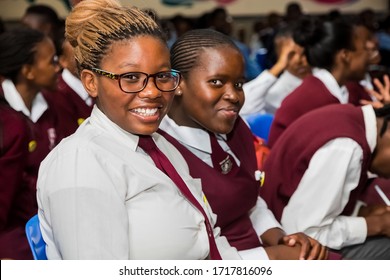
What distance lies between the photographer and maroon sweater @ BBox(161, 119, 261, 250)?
1510 millimetres

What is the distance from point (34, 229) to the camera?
1.31 metres

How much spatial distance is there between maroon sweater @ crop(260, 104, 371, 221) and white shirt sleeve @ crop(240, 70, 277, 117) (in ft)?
3.17

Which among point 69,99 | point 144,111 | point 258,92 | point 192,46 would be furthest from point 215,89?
point 258,92

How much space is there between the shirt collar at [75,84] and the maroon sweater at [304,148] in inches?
31.3

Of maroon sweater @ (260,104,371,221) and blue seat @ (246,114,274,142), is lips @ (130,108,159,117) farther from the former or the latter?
blue seat @ (246,114,274,142)

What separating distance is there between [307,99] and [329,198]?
Answer: 921mm

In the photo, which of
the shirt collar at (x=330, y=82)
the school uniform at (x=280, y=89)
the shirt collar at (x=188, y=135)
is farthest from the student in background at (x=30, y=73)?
the school uniform at (x=280, y=89)

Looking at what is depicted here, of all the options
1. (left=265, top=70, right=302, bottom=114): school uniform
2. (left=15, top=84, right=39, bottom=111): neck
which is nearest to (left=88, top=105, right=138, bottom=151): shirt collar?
(left=15, top=84, right=39, bottom=111): neck

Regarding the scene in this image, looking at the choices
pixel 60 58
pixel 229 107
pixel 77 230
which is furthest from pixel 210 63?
pixel 60 58

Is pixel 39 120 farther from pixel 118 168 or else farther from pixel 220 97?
pixel 118 168

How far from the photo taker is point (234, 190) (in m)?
1.55
